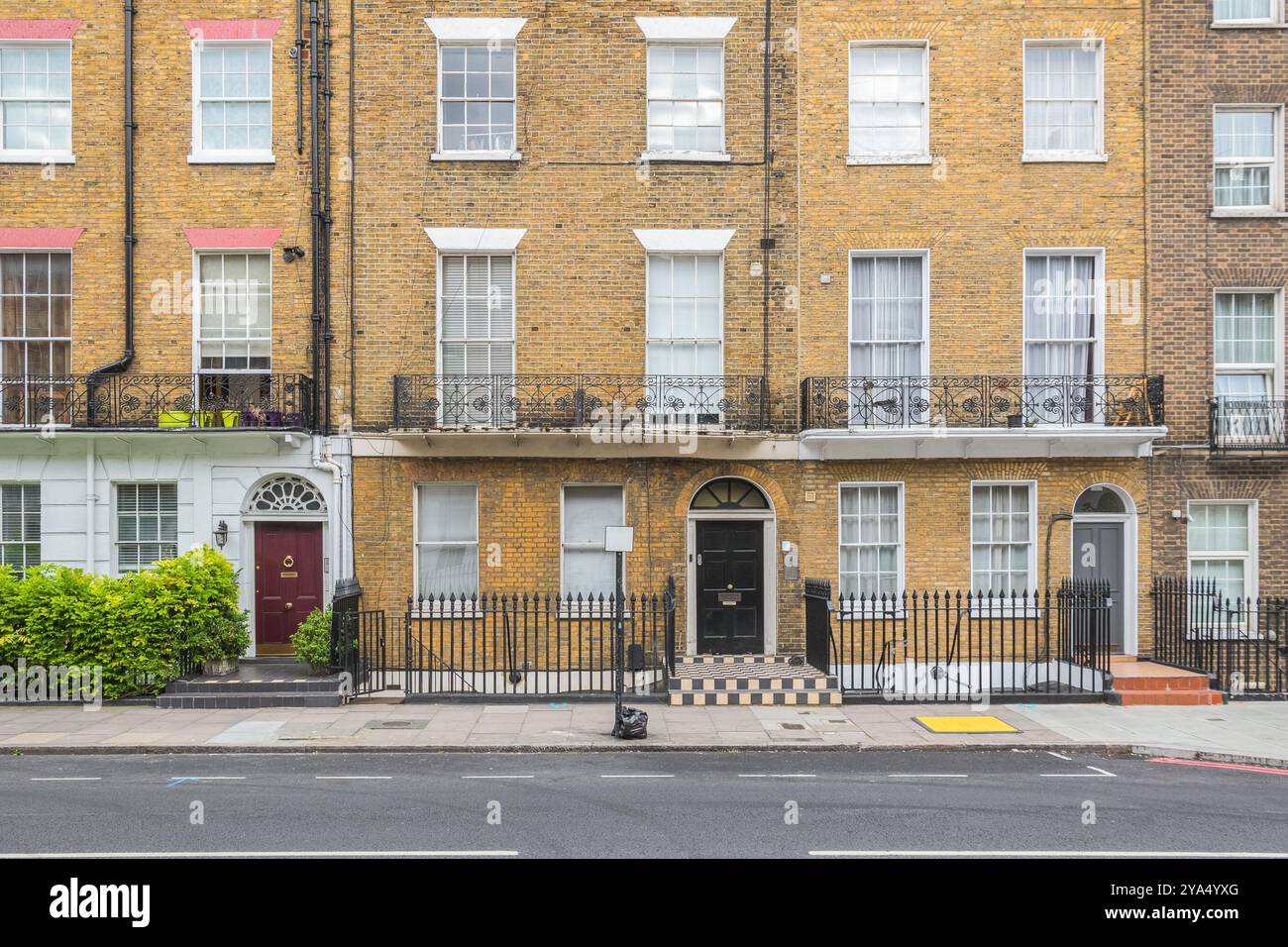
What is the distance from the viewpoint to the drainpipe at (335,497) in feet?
49.0

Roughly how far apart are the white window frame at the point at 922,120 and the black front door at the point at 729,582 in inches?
251

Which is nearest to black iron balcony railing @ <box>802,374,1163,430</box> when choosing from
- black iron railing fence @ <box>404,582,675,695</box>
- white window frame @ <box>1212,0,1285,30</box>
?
black iron railing fence @ <box>404,582,675,695</box>

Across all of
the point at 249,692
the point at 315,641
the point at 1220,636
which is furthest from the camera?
the point at 1220,636

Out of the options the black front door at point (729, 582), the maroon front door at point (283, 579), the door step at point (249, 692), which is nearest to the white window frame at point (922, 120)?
the black front door at point (729, 582)

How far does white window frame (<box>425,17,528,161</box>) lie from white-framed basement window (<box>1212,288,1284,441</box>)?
40.0 feet

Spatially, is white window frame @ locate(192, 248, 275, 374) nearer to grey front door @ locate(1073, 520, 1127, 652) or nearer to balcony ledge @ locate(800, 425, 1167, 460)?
balcony ledge @ locate(800, 425, 1167, 460)

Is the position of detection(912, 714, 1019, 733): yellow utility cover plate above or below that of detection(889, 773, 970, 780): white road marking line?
below

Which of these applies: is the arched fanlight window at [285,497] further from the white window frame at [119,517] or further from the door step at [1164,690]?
the door step at [1164,690]

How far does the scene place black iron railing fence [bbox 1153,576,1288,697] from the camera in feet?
47.0

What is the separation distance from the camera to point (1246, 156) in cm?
1534

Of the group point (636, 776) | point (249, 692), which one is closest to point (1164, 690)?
point (636, 776)

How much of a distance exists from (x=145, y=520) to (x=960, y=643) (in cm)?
1387

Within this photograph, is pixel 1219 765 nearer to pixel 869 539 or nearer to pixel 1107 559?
pixel 1107 559

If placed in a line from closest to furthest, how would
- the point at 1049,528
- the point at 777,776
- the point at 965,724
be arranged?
1. the point at 777,776
2. the point at 965,724
3. the point at 1049,528
